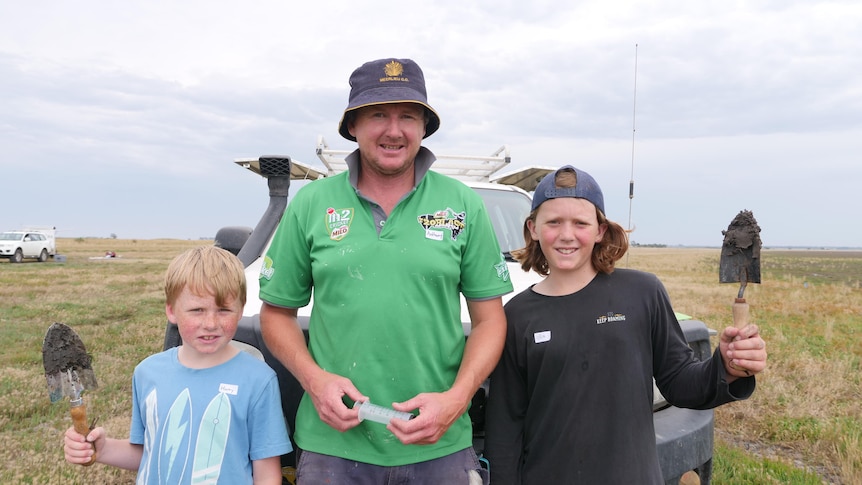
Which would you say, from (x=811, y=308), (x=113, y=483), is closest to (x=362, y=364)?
(x=113, y=483)

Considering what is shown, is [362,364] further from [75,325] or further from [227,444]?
[75,325]

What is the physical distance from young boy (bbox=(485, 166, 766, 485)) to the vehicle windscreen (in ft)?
5.92

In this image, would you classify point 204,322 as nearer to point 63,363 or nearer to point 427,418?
point 63,363

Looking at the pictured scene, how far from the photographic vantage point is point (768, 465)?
13.1 ft

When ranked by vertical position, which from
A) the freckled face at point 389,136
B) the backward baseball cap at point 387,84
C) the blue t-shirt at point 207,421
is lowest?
the blue t-shirt at point 207,421

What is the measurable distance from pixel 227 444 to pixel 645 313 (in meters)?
1.56

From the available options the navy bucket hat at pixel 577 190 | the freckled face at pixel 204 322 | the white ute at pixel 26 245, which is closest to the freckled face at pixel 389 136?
the navy bucket hat at pixel 577 190

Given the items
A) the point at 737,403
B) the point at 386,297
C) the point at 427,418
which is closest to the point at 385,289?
the point at 386,297

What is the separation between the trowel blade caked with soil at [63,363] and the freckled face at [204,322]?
1.17ft

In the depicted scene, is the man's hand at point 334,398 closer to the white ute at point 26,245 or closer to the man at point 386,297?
the man at point 386,297

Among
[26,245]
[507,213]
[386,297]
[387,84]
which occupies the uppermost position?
[387,84]

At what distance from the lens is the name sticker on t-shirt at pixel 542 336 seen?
7.43 ft

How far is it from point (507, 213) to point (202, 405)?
115 inches

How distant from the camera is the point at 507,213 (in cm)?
454
